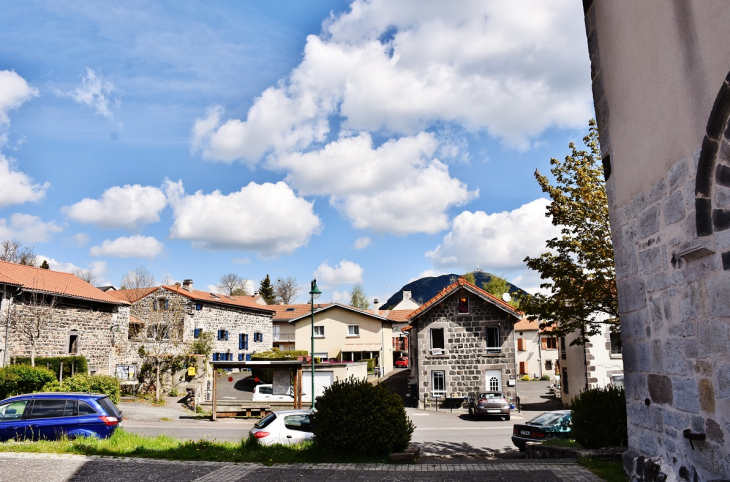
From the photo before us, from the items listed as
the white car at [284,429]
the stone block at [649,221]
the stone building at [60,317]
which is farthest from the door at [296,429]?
the stone building at [60,317]

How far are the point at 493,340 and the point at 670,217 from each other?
23455 millimetres

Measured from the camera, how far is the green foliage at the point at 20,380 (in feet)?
65.9

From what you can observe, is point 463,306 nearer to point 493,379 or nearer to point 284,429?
point 493,379

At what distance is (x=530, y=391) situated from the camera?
1511 inches

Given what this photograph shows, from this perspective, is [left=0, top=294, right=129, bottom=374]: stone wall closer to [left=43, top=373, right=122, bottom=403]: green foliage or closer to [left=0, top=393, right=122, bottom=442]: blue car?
[left=43, top=373, right=122, bottom=403]: green foliage

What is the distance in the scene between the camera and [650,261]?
5.88m

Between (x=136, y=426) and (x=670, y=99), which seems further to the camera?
(x=136, y=426)

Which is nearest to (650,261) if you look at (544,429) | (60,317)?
(544,429)

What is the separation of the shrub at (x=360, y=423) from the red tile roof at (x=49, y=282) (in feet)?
74.4

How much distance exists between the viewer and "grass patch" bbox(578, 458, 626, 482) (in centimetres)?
753

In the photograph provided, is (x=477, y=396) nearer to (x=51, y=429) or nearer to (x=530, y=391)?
(x=530, y=391)

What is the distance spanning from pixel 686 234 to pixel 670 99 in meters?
1.38

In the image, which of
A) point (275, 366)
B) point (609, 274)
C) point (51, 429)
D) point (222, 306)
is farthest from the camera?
point (222, 306)

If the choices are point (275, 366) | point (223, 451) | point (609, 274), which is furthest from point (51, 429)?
point (609, 274)
